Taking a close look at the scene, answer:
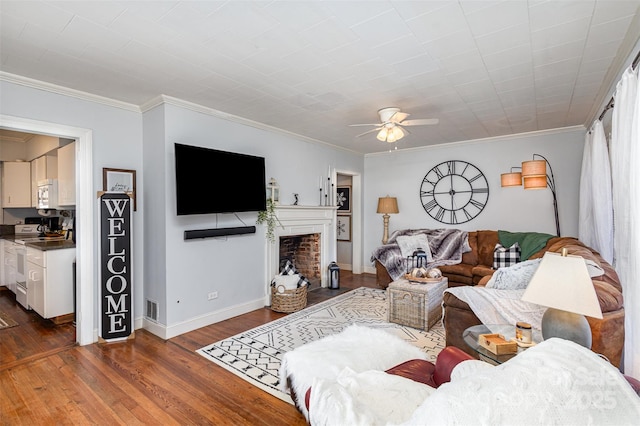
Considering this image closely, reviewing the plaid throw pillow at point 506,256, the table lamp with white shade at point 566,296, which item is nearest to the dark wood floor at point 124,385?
the table lamp with white shade at point 566,296

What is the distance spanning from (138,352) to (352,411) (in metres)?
2.64

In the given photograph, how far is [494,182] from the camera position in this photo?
17.3 feet

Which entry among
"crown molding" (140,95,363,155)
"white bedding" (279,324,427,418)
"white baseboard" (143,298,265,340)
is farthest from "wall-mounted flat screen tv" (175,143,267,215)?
"white bedding" (279,324,427,418)

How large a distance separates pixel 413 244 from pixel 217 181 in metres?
3.30

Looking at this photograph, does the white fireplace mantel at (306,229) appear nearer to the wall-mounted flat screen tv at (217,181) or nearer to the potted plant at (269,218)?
the potted plant at (269,218)

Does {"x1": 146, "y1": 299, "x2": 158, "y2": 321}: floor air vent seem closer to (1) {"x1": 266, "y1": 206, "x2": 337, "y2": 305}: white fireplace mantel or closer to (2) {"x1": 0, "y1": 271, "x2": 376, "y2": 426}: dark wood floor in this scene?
(2) {"x1": 0, "y1": 271, "x2": 376, "y2": 426}: dark wood floor

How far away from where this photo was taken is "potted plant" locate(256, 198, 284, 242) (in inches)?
169

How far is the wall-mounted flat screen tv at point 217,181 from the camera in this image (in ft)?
10.9

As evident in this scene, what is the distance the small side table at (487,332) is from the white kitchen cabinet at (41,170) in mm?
5411

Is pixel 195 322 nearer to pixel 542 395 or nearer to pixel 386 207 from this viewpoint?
pixel 542 395

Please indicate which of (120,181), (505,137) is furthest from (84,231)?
(505,137)

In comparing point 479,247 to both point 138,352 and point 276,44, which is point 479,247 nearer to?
point 276,44

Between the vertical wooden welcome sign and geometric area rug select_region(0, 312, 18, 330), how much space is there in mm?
1419

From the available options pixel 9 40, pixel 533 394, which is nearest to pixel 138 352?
pixel 9 40
